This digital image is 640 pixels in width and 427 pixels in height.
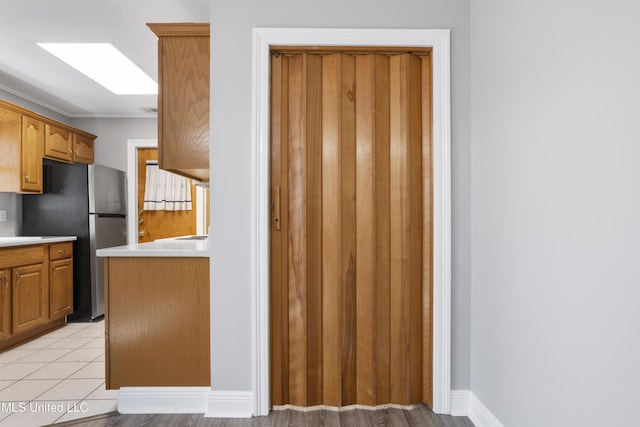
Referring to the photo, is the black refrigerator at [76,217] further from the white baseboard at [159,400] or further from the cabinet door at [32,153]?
the white baseboard at [159,400]

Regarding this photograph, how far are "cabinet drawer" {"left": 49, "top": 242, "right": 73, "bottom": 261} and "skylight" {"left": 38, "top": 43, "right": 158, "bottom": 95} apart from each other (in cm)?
166

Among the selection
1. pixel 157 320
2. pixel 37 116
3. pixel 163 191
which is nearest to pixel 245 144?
pixel 157 320

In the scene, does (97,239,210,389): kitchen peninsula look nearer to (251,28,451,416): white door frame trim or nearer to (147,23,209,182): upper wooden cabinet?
(251,28,451,416): white door frame trim

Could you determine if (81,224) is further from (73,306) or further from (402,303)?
(402,303)

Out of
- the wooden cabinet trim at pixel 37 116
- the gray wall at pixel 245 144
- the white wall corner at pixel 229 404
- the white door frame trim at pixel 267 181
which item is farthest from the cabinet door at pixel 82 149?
the white wall corner at pixel 229 404

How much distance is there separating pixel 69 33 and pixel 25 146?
153cm

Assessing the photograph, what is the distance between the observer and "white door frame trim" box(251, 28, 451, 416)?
Result: 6.12 feet

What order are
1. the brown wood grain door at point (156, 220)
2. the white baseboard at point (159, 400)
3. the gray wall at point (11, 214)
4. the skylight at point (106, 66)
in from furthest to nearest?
the brown wood grain door at point (156, 220) < the gray wall at point (11, 214) < the skylight at point (106, 66) < the white baseboard at point (159, 400)

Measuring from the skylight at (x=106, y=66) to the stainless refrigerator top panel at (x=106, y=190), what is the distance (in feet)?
2.90

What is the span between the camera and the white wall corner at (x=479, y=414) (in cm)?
166

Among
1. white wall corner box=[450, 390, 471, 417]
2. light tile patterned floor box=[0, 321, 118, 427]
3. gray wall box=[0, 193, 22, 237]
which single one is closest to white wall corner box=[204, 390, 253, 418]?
light tile patterned floor box=[0, 321, 118, 427]

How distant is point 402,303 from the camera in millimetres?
1954

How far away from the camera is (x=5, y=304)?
3000mm

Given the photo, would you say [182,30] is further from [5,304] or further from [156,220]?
[156,220]
